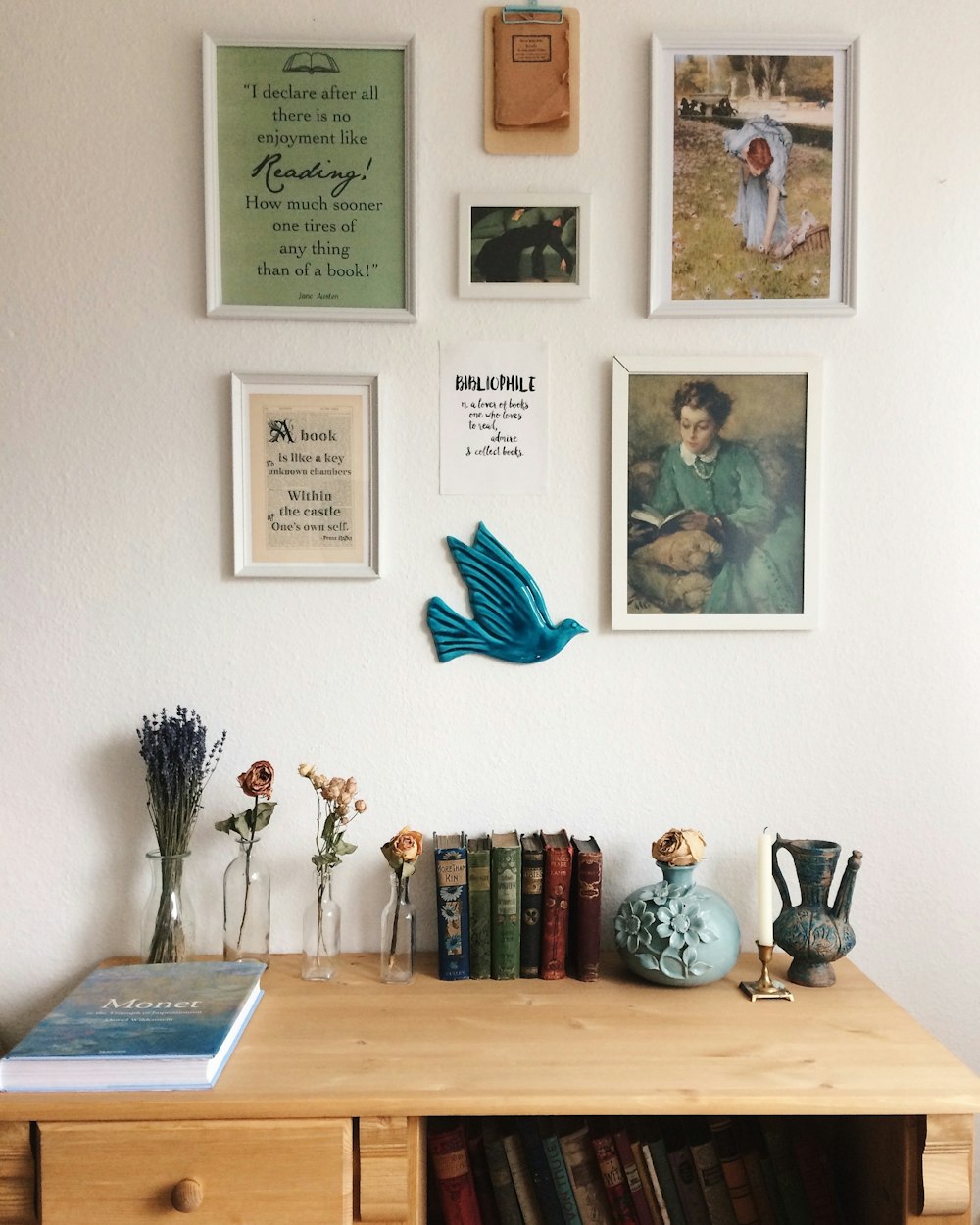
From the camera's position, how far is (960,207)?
1537mm

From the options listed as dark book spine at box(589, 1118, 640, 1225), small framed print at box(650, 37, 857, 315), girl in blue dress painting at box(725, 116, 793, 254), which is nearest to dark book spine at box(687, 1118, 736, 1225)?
dark book spine at box(589, 1118, 640, 1225)

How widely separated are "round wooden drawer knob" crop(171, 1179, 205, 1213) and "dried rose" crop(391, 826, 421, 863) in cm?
47

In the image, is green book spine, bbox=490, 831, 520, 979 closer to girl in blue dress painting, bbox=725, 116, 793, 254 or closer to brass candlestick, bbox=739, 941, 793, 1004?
brass candlestick, bbox=739, 941, 793, 1004

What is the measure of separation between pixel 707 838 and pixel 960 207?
1.06 metres

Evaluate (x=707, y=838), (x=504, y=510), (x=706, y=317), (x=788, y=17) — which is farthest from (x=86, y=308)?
(x=707, y=838)

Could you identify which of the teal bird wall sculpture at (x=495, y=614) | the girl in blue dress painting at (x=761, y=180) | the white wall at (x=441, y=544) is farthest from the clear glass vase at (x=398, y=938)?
the girl in blue dress painting at (x=761, y=180)

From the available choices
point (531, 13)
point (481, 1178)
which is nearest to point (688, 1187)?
point (481, 1178)

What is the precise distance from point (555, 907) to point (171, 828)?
574 mm

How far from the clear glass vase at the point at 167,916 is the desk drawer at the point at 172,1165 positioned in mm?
342

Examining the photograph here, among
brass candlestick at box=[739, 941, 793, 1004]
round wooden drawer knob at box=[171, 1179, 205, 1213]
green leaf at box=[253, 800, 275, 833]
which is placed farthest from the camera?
green leaf at box=[253, 800, 275, 833]

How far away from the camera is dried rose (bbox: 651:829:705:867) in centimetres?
144

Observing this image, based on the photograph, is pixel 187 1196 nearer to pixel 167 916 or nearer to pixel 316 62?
pixel 167 916

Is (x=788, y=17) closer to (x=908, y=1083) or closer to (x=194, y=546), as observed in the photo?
(x=194, y=546)

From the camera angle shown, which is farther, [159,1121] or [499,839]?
[499,839]
